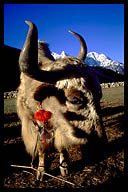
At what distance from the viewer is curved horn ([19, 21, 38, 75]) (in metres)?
2.46

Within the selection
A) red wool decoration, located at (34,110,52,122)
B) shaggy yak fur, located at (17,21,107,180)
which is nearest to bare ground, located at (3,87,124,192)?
shaggy yak fur, located at (17,21,107,180)

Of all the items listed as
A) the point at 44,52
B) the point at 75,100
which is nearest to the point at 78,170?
the point at 75,100

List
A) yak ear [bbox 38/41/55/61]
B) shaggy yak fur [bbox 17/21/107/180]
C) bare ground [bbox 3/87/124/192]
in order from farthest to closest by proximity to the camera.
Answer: yak ear [bbox 38/41/55/61], bare ground [bbox 3/87/124/192], shaggy yak fur [bbox 17/21/107/180]

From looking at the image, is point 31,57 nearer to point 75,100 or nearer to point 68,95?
point 68,95

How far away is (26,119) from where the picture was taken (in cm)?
385

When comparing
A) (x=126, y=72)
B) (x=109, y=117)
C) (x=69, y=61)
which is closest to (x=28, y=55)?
(x=69, y=61)

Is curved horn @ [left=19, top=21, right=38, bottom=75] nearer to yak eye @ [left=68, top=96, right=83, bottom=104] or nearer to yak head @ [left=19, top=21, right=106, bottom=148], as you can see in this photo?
yak head @ [left=19, top=21, right=106, bottom=148]

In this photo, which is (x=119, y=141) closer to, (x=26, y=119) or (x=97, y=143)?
(x=97, y=143)

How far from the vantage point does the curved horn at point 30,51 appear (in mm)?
2455

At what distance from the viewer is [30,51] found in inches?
98.3

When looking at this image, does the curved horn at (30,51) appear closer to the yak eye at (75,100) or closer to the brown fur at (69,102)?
the brown fur at (69,102)

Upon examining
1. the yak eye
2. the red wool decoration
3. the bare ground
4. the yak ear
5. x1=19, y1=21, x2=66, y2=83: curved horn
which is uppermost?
the yak ear

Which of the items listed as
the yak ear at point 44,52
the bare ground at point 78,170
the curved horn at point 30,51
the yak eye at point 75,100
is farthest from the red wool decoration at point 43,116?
the yak ear at point 44,52

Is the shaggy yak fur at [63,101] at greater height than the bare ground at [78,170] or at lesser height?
greater
